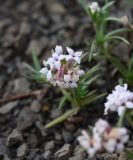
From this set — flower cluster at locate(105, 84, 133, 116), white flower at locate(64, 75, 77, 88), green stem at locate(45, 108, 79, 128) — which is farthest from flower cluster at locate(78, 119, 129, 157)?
green stem at locate(45, 108, 79, 128)

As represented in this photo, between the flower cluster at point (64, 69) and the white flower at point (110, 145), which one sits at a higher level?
the flower cluster at point (64, 69)

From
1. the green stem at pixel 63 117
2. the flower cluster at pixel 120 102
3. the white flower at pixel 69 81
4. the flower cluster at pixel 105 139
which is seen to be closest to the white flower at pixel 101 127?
the flower cluster at pixel 105 139

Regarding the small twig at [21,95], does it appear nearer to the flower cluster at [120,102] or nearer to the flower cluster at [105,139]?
the flower cluster at [120,102]

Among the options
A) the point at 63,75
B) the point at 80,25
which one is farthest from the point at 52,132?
the point at 80,25

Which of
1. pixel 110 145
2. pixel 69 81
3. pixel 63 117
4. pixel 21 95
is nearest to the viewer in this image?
pixel 110 145

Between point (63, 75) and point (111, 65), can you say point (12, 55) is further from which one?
point (63, 75)

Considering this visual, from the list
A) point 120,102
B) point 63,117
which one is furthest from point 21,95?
point 120,102

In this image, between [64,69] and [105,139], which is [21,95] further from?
[105,139]
